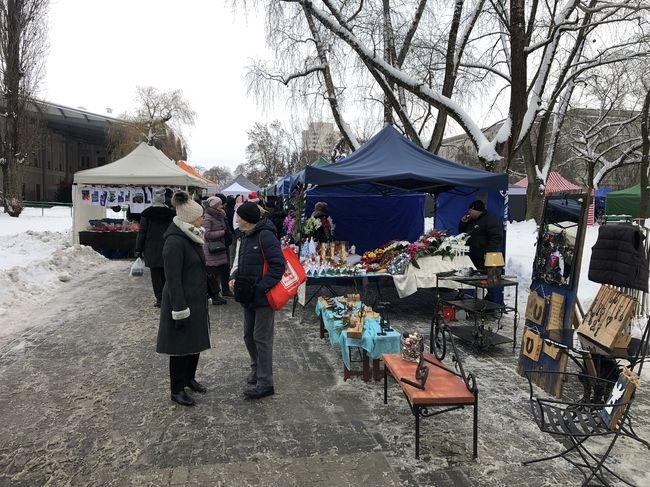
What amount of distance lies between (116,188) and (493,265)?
35.8 feet

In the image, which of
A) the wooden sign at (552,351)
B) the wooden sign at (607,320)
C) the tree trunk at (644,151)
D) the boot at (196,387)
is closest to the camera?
the wooden sign at (607,320)

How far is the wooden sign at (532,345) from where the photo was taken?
438 cm

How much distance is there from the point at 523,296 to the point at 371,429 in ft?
19.6

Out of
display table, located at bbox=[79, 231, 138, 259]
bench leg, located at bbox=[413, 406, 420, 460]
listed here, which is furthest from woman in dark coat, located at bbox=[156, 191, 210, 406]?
display table, located at bbox=[79, 231, 138, 259]

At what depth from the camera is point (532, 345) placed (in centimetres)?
447

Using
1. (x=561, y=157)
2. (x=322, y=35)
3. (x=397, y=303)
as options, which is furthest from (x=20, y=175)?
(x=561, y=157)

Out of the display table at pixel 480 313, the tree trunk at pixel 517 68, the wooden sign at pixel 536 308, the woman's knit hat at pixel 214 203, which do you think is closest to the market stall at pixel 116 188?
the woman's knit hat at pixel 214 203

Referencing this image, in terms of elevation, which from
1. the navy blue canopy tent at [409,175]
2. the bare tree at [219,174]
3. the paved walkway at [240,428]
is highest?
the bare tree at [219,174]

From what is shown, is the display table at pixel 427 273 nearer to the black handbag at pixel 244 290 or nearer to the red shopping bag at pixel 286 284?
the red shopping bag at pixel 286 284

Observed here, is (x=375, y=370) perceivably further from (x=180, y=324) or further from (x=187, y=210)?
(x=187, y=210)

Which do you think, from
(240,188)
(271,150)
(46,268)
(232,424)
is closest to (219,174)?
(271,150)

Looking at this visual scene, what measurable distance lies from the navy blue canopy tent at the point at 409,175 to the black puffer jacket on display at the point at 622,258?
315 cm

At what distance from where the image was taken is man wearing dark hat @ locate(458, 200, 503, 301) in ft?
23.4

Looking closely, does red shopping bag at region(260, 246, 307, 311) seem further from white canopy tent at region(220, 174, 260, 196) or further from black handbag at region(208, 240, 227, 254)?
white canopy tent at region(220, 174, 260, 196)
